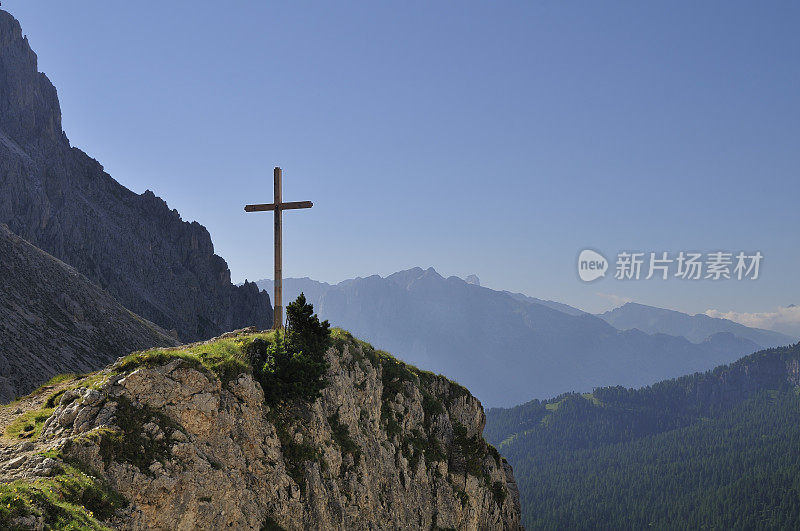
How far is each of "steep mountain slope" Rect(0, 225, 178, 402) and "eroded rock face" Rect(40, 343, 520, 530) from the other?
43.3 m

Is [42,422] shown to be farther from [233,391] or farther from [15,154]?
[15,154]

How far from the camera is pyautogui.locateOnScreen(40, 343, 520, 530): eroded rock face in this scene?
56.6 feet

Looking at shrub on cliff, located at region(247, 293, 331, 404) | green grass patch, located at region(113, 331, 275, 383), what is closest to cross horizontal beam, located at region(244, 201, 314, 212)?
shrub on cliff, located at region(247, 293, 331, 404)

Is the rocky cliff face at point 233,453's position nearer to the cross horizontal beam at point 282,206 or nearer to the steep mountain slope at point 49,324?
the cross horizontal beam at point 282,206

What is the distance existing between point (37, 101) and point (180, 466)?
184m

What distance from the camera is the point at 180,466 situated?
18328mm

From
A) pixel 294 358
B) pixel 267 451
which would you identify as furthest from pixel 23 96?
pixel 267 451

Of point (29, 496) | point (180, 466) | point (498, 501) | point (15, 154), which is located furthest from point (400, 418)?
point (15, 154)

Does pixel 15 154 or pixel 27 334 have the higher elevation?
pixel 15 154

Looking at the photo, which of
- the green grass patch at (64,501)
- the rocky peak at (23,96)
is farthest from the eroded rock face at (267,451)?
the rocky peak at (23,96)

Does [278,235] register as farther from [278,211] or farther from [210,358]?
[210,358]

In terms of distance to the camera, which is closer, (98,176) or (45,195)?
(45,195)

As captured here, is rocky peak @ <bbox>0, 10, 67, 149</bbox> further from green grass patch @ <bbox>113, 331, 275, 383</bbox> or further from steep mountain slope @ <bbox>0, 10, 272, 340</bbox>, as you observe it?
green grass patch @ <bbox>113, 331, 275, 383</bbox>

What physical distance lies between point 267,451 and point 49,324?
71.1 metres
